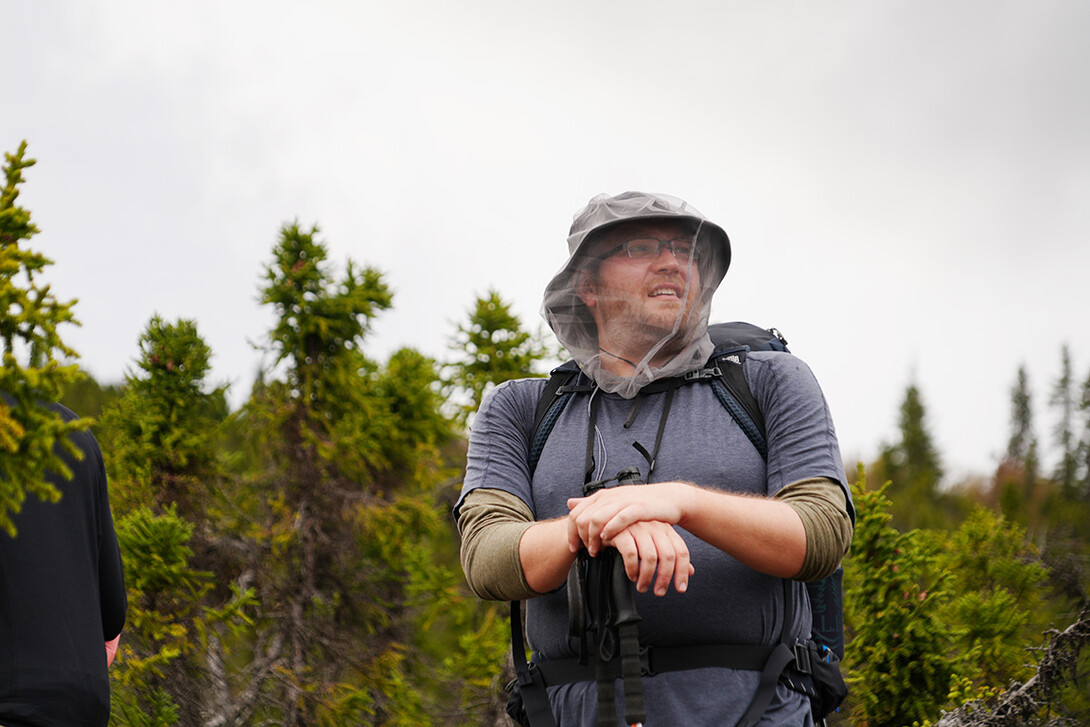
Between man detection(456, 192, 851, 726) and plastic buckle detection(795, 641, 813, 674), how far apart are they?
0.05m

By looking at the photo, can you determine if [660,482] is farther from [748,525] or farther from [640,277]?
[640,277]

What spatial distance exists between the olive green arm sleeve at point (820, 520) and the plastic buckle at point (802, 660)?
0.24 meters

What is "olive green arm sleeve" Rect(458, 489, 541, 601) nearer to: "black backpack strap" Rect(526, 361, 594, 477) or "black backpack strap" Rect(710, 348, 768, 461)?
"black backpack strap" Rect(526, 361, 594, 477)

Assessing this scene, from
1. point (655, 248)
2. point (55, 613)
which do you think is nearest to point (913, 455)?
point (655, 248)

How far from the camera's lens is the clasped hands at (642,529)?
2275mm

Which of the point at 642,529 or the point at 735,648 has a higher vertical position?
the point at 642,529

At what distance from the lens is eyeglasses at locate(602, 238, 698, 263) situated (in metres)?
3.23

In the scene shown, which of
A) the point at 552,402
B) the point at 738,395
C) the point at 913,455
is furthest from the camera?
the point at 913,455

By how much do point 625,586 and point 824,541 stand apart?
572mm

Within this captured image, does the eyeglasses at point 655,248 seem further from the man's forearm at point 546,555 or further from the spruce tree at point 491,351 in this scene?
the spruce tree at point 491,351

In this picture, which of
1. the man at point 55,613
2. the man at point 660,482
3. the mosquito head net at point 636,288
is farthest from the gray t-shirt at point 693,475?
the man at point 55,613

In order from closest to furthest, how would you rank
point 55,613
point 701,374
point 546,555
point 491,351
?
1. point 546,555
2. point 55,613
3. point 701,374
4. point 491,351

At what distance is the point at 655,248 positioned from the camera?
3.23 metres

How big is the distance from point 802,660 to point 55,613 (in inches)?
87.7
